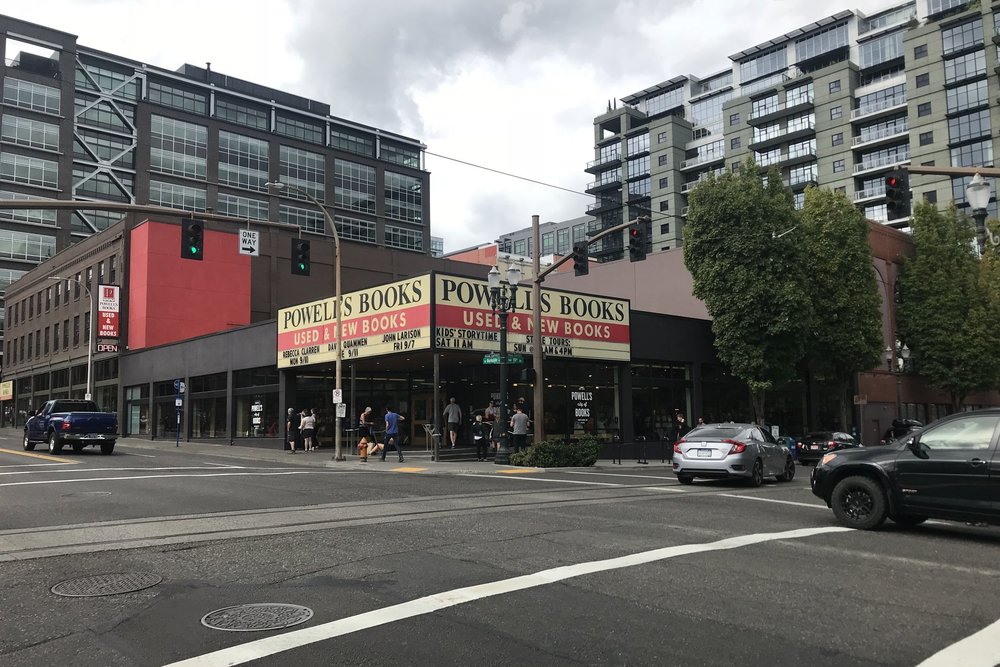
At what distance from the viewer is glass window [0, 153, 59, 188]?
7231cm

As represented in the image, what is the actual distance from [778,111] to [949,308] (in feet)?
174

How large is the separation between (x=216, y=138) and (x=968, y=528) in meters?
80.9

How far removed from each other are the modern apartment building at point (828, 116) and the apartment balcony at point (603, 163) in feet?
0.58

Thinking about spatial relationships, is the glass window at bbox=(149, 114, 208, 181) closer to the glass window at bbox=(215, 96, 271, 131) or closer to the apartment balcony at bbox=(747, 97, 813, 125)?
the glass window at bbox=(215, 96, 271, 131)

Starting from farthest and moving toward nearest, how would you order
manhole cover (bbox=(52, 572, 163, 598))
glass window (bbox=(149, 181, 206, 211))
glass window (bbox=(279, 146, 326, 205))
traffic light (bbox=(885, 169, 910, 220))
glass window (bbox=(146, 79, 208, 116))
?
glass window (bbox=(279, 146, 326, 205))
glass window (bbox=(146, 79, 208, 116))
glass window (bbox=(149, 181, 206, 211))
traffic light (bbox=(885, 169, 910, 220))
manhole cover (bbox=(52, 572, 163, 598))

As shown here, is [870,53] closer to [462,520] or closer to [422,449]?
[422,449]

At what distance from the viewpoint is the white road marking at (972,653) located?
4605 mm

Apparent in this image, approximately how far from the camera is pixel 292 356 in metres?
31.9

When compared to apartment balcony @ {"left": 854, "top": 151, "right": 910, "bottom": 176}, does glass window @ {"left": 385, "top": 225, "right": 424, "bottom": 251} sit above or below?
below

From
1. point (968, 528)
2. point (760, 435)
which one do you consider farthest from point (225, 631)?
point (760, 435)

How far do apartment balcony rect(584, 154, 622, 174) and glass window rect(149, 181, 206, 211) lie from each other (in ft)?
178

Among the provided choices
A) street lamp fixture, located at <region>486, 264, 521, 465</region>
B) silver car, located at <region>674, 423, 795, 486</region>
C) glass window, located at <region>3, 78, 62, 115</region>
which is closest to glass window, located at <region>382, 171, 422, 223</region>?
glass window, located at <region>3, 78, 62, 115</region>

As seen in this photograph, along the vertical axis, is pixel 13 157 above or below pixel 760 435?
above

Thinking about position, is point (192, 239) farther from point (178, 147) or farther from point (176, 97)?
point (176, 97)
